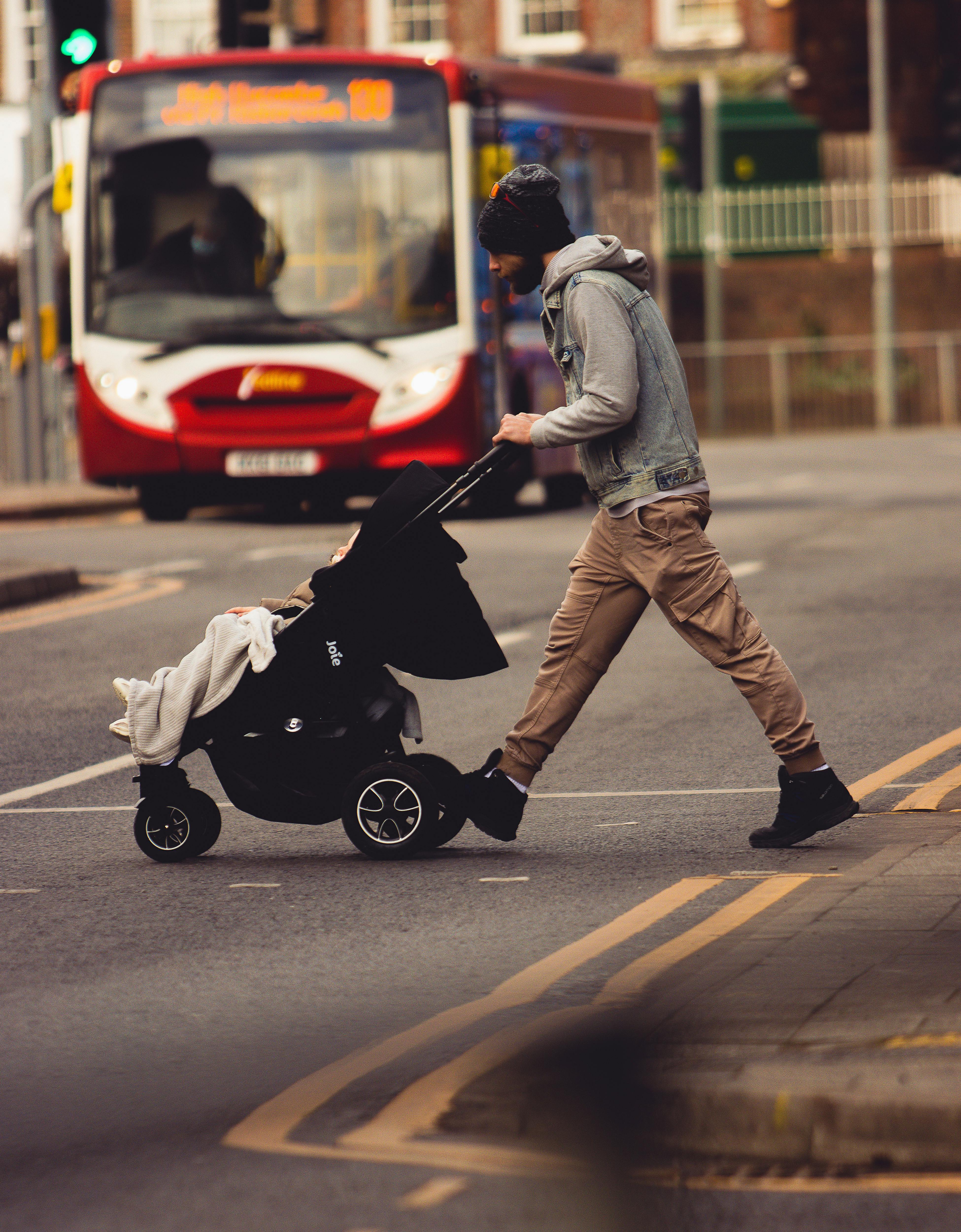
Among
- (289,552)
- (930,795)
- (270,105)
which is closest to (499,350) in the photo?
(270,105)

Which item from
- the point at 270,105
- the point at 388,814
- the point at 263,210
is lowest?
the point at 388,814

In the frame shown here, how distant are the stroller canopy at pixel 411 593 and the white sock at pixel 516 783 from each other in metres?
0.31

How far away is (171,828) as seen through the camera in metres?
6.80

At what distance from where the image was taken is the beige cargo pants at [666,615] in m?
6.45

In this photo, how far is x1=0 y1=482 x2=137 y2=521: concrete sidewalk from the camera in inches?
Result: 819

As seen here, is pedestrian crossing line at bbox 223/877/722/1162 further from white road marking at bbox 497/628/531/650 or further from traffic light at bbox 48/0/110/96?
traffic light at bbox 48/0/110/96

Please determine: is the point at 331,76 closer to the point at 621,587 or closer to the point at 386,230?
the point at 386,230

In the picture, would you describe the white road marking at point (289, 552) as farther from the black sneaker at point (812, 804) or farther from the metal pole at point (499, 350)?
the black sneaker at point (812, 804)

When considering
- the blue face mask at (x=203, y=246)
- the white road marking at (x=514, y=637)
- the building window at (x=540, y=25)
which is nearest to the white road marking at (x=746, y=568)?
the white road marking at (x=514, y=637)

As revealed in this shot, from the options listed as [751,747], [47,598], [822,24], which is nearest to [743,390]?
[822,24]

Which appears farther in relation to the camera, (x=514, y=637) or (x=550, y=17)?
(x=550, y=17)

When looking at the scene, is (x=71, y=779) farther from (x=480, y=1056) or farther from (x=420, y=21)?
(x=420, y=21)

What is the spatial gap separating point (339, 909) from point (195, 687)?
0.87 m

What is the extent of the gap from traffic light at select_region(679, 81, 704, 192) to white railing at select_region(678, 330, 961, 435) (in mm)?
5248
